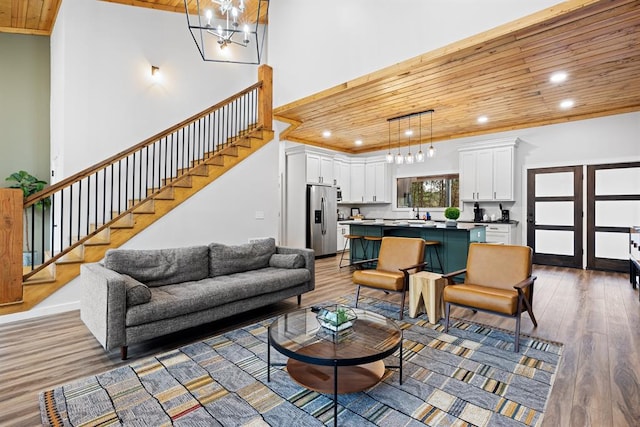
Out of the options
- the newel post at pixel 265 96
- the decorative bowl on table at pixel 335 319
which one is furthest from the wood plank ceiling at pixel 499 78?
the decorative bowl on table at pixel 335 319

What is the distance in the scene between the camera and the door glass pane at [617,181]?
5.75 metres

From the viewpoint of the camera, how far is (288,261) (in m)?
4.08

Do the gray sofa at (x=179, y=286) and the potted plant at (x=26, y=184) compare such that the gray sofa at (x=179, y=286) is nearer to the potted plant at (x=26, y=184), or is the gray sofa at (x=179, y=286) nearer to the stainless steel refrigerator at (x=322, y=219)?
the stainless steel refrigerator at (x=322, y=219)

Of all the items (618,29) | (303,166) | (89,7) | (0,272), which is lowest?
(0,272)

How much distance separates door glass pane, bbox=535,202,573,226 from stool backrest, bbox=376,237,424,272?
4240mm

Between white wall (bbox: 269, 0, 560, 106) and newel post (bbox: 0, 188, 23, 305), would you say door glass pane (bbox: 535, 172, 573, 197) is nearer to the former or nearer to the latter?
white wall (bbox: 269, 0, 560, 106)

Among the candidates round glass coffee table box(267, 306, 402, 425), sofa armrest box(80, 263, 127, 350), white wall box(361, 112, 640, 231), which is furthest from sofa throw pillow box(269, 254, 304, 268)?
white wall box(361, 112, 640, 231)

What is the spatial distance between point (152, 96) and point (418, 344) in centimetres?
577

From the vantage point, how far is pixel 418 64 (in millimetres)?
3822

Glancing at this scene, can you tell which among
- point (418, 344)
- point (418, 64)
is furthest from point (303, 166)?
point (418, 344)

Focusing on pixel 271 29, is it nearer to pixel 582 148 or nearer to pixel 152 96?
pixel 152 96

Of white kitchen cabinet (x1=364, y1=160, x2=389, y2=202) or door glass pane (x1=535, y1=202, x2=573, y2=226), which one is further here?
white kitchen cabinet (x1=364, y1=160, x2=389, y2=202)

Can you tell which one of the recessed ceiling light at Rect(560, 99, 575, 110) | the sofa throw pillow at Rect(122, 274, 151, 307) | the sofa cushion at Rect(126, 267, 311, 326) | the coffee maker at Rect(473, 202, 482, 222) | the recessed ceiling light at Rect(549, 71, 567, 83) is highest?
the recessed ceiling light at Rect(560, 99, 575, 110)

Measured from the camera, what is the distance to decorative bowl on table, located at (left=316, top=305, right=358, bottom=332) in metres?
2.24
